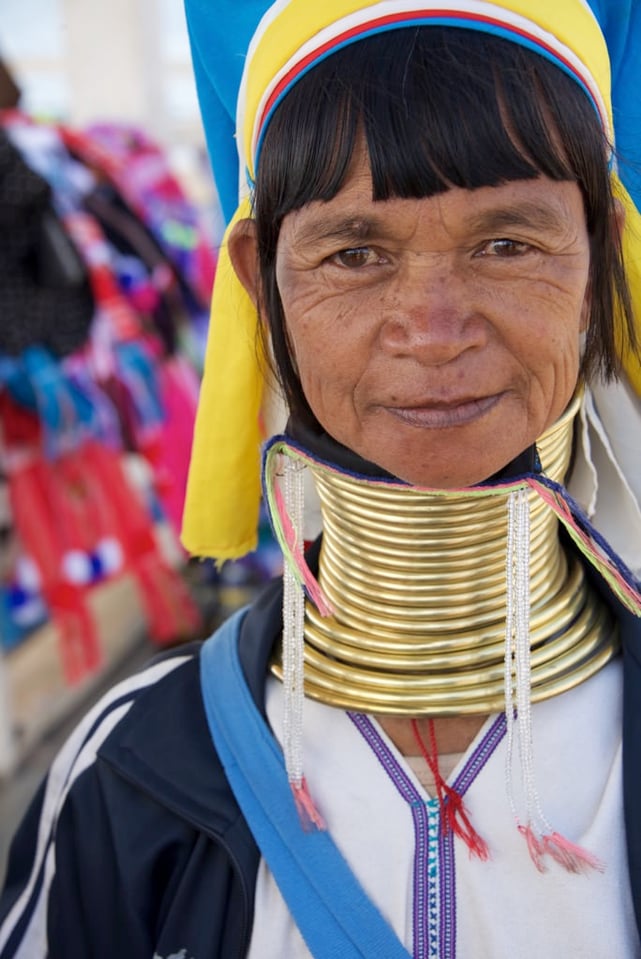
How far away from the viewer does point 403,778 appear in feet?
3.97

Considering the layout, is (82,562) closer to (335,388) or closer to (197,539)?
(197,539)

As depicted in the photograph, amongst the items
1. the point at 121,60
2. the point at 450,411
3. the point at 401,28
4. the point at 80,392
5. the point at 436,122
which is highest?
the point at 121,60

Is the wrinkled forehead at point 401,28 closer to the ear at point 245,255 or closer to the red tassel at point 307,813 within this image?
the ear at point 245,255

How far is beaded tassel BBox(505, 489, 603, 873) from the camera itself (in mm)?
1111

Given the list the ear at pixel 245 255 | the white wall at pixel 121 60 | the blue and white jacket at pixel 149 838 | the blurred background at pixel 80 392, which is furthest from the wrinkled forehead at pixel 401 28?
the white wall at pixel 121 60

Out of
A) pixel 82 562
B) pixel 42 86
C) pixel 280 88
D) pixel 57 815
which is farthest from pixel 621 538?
pixel 42 86

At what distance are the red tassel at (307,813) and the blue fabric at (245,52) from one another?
889 millimetres

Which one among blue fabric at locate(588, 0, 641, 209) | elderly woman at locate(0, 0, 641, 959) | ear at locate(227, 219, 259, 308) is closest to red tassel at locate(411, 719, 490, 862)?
elderly woman at locate(0, 0, 641, 959)

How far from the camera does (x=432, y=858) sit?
1154mm

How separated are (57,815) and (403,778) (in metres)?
0.50

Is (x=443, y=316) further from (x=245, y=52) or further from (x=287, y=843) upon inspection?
(x=287, y=843)

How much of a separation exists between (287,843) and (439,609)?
35 centimetres

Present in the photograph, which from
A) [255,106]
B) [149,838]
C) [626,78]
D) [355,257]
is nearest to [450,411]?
[355,257]

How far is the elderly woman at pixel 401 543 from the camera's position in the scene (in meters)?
0.98
